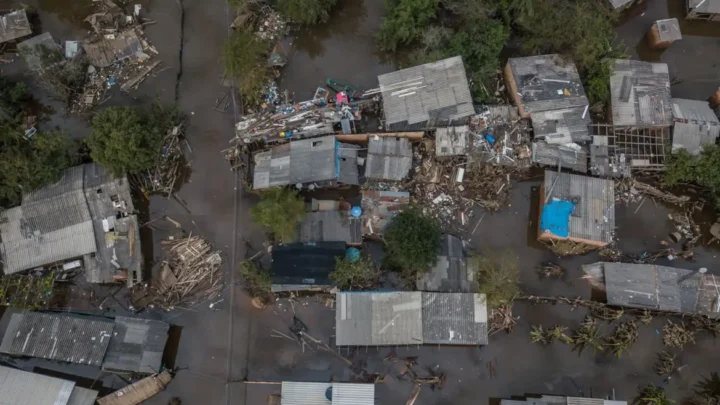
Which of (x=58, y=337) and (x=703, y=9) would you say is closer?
(x=58, y=337)

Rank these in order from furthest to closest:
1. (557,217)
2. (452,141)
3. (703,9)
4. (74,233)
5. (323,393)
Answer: (703,9) < (452,141) < (557,217) < (74,233) < (323,393)

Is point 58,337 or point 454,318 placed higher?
point 454,318

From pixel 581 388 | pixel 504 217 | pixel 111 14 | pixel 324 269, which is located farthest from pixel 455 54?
pixel 111 14

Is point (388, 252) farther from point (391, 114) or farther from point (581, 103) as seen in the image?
point (581, 103)

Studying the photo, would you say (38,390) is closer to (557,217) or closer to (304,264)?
(304,264)

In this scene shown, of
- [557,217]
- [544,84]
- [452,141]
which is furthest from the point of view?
[544,84]

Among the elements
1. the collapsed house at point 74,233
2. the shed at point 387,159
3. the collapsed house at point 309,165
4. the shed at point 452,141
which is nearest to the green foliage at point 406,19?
the shed at point 452,141

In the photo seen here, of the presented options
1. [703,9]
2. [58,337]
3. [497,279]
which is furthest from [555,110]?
[58,337]

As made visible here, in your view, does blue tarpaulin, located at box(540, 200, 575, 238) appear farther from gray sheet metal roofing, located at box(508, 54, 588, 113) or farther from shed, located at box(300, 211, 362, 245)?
shed, located at box(300, 211, 362, 245)

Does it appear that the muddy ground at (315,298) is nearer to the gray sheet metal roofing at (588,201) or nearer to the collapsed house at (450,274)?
the gray sheet metal roofing at (588,201)
